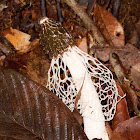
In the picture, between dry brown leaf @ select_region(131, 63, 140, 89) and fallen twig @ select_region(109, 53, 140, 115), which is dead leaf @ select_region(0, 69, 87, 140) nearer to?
fallen twig @ select_region(109, 53, 140, 115)

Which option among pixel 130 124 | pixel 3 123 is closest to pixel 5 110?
pixel 3 123

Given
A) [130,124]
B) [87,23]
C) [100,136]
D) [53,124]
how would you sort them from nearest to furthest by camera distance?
1. [53,124]
2. [130,124]
3. [100,136]
4. [87,23]

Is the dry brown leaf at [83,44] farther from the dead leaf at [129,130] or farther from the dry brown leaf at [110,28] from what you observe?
the dead leaf at [129,130]

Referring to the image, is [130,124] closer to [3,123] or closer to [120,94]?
[120,94]

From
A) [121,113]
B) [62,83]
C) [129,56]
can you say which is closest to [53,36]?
[62,83]

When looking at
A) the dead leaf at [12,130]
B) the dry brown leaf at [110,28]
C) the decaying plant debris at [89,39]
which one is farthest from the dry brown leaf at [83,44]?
the dead leaf at [12,130]

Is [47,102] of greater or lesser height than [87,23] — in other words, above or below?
below

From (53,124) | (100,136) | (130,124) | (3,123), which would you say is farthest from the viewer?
(100,136)
